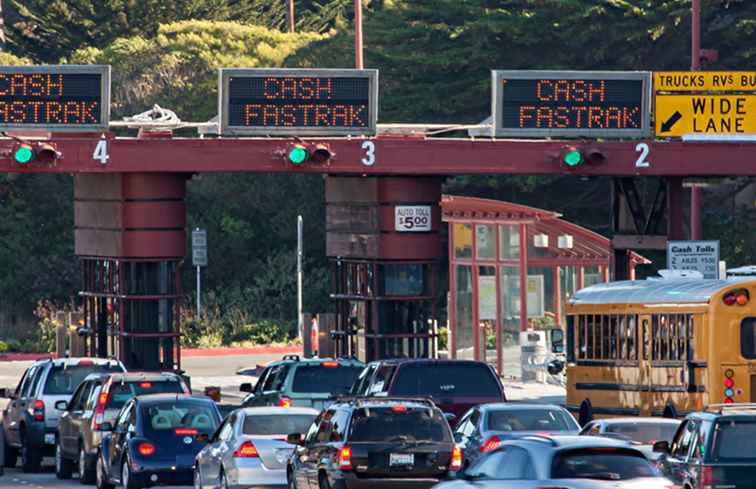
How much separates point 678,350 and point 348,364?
5560 millimetres

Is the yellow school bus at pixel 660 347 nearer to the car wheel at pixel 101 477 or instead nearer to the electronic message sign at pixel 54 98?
the car wheel at pixel 101 477

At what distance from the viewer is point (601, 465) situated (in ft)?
59.9

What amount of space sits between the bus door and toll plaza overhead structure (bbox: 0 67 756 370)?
664 centimetres

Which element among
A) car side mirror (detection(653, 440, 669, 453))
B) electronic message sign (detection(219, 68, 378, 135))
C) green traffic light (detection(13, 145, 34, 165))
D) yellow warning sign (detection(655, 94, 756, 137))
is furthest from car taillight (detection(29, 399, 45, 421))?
yellow warning sign (detection(655, 94, 756, 137))

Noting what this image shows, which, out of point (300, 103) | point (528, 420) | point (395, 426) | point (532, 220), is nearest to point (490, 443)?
point (528, 420)

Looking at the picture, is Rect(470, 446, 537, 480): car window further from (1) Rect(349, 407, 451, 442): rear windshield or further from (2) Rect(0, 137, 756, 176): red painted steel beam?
(2) Rect(0, 137, 756, 176): red painted steel beam

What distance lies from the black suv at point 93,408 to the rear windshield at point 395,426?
7.61 metres

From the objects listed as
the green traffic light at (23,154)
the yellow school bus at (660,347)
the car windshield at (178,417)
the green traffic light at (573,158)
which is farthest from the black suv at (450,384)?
the green traffic light at (23,154)

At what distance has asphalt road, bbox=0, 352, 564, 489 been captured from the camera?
1262 inches

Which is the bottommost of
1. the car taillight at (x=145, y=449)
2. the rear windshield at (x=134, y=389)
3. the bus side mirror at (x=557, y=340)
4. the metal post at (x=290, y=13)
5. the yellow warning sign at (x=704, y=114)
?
the car taillight at (x=145, y=449)

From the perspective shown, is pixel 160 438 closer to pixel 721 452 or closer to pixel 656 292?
pixel 721 452

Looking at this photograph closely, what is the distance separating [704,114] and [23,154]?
13498mm

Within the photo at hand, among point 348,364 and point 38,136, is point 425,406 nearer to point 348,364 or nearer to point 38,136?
point 348,364

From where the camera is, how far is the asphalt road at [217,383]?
3206 cm
